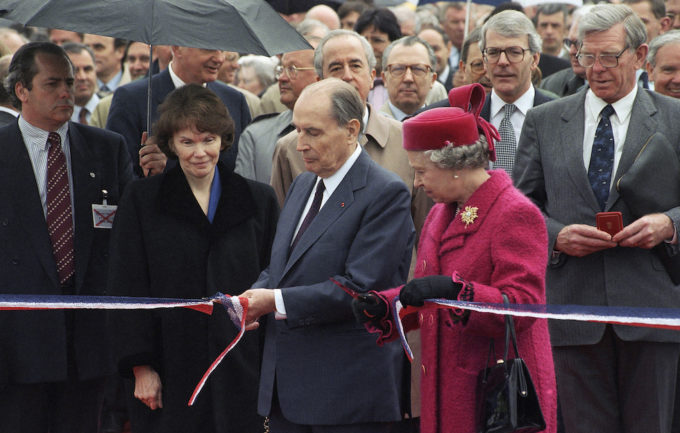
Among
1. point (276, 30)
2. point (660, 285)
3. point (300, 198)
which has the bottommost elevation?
point (660, 285)

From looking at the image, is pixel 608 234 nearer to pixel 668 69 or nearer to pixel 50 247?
pixel 668 69

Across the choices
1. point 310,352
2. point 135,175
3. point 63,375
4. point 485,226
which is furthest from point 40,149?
point 485,226

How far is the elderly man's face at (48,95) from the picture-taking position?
563cm

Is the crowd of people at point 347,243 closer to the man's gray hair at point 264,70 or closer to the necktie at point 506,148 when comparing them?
the necktie at point 506,148

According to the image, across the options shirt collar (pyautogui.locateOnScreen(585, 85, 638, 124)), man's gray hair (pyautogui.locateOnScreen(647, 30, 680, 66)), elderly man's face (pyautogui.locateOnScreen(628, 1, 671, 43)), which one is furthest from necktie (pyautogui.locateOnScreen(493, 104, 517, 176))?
elderly man's face (pyautogui.locateOnScreen(628, 1, 671, 43))

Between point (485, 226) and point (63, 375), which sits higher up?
point (485, 226)

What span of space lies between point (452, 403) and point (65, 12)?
2.80 m

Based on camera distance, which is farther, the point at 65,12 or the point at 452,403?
the point at 65,12

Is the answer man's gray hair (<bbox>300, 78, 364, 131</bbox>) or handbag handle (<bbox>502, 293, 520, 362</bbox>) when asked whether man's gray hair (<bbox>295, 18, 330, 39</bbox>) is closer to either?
man's gray hair (<bbox>300, 78, 364, 131</bbox>)

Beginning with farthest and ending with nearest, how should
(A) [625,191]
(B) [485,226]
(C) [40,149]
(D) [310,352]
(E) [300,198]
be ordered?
(C) [40,149]
(A) [625,191]
(E) [300,198]
(D) [310,352]
(B) [485,226]

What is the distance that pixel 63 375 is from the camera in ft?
18.0

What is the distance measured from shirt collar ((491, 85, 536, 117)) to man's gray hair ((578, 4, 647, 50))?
2.96 ft

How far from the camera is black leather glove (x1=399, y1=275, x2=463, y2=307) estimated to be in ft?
12.9

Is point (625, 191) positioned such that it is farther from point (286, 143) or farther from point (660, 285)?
point (286, 143)
